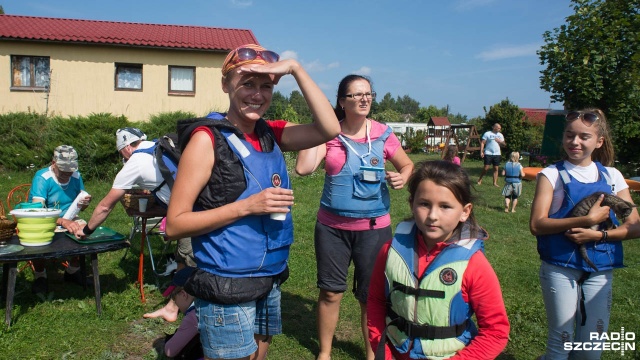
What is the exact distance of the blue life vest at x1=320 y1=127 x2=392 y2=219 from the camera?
316cm

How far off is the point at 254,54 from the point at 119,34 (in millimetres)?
16920

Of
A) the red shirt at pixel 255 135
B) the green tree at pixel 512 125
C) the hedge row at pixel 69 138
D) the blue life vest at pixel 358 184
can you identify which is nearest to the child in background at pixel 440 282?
the red shirt at pixel 255 135

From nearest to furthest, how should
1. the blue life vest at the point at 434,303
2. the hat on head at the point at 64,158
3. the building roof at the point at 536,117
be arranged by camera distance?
the blue life vest at the point at 434,303, the hat on head at the point at 64,158, the building roof at the point at 536,117

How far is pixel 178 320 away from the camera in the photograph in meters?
4.30

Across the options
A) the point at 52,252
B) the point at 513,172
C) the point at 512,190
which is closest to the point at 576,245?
the point at 52,252

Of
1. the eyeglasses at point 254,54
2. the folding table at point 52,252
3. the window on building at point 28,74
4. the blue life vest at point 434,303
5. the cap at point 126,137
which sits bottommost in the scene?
the folding table at point 52,252

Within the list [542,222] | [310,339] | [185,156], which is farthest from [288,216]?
[310,339]

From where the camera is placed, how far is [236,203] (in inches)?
70.1

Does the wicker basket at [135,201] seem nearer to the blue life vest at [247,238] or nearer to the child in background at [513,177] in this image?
the blue life vest at [247,238]

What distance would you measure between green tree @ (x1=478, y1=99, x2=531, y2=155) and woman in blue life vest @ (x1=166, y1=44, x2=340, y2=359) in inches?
952

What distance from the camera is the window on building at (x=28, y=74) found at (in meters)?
15.8

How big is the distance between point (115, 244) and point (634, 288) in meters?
5.71

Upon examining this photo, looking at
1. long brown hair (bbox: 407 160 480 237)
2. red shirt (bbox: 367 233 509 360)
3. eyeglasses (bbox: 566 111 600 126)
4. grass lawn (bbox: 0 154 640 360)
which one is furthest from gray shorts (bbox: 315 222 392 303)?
eyeglasses (bbox: 566 111 600 126)

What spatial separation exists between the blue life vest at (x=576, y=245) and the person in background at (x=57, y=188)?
14.2ft
